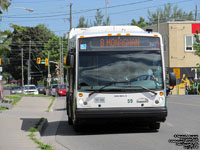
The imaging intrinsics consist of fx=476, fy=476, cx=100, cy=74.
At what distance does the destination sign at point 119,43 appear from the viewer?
13289mm

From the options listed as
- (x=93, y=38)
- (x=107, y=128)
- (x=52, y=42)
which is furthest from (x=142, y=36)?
(x=52, y=42)

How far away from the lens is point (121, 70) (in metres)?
13.0

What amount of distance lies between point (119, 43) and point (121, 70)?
2.74ft

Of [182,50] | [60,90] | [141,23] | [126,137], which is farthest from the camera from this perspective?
[141,23]

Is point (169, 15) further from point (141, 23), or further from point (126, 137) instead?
point (126, 137)

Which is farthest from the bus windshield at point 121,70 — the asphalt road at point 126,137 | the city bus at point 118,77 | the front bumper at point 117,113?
the asphalt road at point 126,137

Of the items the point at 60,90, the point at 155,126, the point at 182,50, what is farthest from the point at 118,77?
the point at 182,50

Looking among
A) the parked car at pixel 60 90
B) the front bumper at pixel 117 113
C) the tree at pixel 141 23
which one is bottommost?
the parked car at pixel 60 90

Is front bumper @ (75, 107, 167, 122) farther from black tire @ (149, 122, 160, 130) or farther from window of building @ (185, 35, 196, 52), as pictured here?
window of building @ (185, 35, 196, 52)

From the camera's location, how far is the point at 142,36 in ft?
44.1

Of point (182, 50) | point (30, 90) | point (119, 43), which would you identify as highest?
point (182, 50)

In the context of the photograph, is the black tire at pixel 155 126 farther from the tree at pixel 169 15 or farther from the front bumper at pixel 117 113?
the tree at pixel 169 15

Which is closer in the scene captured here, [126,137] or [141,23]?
[126,137]

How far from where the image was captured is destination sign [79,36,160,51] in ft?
43.6
